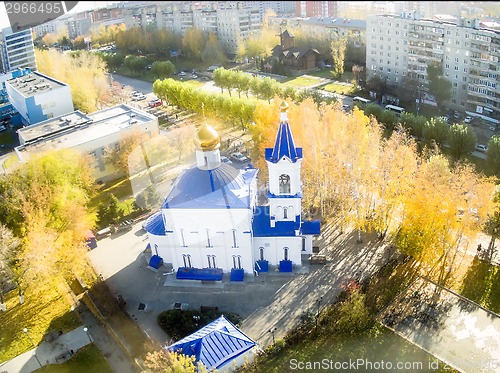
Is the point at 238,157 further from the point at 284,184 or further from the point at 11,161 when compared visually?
the point at 11,161

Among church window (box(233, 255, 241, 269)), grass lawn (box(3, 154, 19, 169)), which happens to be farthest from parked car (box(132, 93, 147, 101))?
church window (box(233, 255, 241, 269))

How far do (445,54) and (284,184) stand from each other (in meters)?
26.0

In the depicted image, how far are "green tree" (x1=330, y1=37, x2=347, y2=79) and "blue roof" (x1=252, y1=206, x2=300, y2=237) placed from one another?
3166 centimetres

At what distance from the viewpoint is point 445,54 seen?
128 ft

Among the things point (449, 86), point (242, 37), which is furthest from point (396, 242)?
point (242, 37)

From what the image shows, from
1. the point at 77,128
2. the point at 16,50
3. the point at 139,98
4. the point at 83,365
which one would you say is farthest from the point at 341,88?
the point at 83,365

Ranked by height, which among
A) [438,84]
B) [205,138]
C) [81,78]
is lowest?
[438,84]

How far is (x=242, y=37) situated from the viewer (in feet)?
200

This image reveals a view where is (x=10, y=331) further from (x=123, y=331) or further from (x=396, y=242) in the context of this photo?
(x=396, y=242)

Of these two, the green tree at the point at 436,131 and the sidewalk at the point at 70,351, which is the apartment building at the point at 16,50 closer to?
the sidewalk at the point at 70,351

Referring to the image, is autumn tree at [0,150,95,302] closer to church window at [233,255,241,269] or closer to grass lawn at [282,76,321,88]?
church window at [233,255,241,269]

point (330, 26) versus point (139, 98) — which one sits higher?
point (330, 26)

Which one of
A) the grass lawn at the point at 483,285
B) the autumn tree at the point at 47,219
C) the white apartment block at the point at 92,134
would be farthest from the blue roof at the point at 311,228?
the white apartment block at the point at 92,134

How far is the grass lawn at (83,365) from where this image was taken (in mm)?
17078
